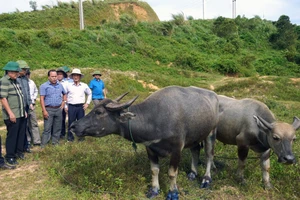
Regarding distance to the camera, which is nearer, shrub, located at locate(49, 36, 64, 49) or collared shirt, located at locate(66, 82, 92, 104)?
collared shirt, located at locate(66, 82, 92, 104)

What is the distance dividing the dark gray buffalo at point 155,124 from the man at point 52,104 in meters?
2.24

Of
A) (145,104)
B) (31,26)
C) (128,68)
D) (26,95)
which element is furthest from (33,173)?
(31,26)

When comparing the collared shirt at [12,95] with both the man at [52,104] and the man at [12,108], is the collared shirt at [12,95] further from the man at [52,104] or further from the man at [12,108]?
the man at [52,104]

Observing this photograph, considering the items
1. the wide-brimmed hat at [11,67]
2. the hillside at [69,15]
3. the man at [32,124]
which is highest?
the hillside at [69,15]

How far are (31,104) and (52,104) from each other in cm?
60

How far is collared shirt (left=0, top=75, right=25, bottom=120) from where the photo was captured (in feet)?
Result: 17.1

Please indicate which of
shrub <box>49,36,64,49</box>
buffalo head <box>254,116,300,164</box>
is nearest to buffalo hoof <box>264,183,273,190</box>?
buffalo head <box>254,116,300,164</box>

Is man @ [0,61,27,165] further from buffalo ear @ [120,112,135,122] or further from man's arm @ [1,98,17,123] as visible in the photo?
buffalo ear @ [120,112,135,122]

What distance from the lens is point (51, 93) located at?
6219 mm

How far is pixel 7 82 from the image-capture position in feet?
17.3

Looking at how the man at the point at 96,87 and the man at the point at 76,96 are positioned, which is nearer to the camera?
the man at the point at 76,96

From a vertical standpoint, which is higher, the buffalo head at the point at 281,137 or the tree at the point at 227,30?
the tree at the point at 227,30

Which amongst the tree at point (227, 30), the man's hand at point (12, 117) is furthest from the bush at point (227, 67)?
the man's hand at point (12, 117)

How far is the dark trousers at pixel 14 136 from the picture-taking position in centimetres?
543
